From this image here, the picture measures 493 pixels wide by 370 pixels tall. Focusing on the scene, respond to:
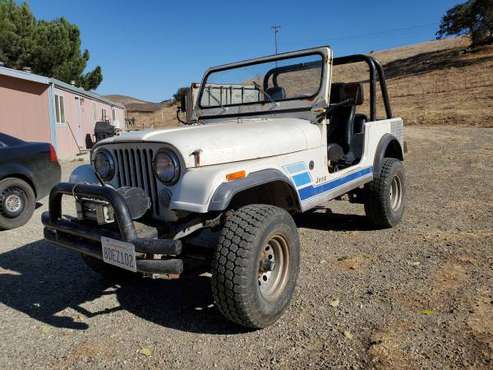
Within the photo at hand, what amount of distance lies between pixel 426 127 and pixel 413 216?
1227 centimetres

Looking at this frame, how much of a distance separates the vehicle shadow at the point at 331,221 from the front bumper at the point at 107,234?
2885mm

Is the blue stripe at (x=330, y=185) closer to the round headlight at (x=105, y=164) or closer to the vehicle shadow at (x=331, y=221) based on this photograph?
the vehicle shadow at (x=331, y=221)

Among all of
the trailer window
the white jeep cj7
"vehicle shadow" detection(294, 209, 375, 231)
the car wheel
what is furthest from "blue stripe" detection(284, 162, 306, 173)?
the trailer window

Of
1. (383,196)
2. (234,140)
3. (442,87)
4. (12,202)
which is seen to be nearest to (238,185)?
(234,140)

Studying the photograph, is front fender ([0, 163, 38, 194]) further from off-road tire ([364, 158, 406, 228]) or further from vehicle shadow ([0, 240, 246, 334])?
off-road tire ([364, 158, 406, 228])

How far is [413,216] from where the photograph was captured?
18.1 ft

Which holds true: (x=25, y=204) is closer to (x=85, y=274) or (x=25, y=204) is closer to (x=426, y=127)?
(x=85, y=274)

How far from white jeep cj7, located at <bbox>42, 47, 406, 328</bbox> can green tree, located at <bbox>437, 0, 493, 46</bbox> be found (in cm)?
3615

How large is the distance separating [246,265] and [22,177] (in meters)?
4.85

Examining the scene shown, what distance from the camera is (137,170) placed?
3.02 meters

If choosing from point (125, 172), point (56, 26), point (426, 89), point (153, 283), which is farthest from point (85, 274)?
point (56, 26)

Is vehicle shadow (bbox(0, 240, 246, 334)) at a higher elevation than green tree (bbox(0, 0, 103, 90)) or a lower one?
lower

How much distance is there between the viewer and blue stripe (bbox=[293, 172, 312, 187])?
336 centimetres

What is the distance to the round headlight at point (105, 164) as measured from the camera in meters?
3.19
